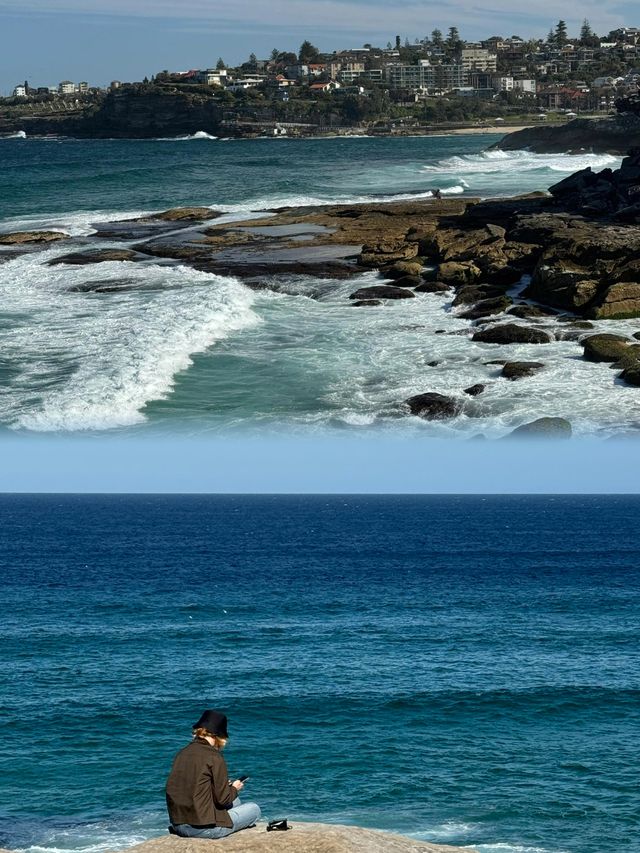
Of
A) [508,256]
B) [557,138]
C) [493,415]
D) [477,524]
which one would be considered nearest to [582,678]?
[493,415]

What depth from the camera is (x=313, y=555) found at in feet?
249

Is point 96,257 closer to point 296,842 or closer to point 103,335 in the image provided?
point 103,335

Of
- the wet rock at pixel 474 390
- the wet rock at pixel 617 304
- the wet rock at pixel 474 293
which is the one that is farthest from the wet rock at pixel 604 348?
the wet rock at pixel 474 293

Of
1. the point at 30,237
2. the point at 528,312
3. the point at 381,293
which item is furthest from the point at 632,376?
the point at 30,237

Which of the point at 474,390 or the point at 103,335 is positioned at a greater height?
the point at 103,335

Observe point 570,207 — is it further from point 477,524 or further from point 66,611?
point 477,524

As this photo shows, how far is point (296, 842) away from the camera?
511 inches

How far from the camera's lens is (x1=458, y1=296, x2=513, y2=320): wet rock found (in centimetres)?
3869

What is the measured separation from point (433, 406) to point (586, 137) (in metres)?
119

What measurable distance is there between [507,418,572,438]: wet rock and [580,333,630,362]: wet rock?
5789 mm

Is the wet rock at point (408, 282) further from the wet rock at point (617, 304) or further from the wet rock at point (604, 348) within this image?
the wet rock at point (604, 348)

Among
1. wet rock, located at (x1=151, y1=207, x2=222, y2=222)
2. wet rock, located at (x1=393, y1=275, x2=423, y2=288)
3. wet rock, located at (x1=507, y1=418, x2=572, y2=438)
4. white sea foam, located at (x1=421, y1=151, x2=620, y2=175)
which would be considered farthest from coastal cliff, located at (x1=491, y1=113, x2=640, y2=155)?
wet rock, located at (x1=507, y1=418, x2=572, y2=438)

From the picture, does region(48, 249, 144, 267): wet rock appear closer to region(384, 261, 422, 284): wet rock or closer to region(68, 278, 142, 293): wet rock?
region(68, 278, 142, 293): wet rock

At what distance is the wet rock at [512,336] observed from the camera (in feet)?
116
